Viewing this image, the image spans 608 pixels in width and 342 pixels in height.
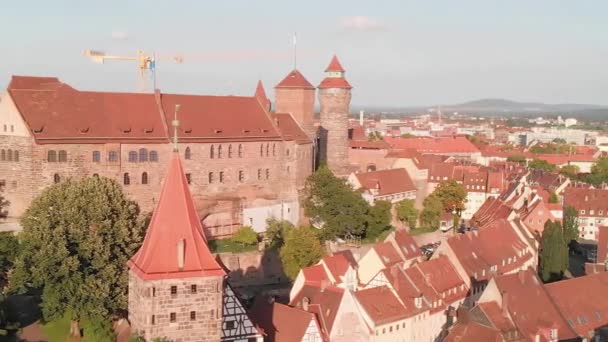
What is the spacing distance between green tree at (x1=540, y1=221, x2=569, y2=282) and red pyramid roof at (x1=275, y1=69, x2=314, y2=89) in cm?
2578

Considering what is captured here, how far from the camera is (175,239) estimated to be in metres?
33.2

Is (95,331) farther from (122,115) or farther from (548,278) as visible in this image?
(548,278)

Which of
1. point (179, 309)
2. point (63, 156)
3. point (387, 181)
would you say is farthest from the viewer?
point (387, 181)

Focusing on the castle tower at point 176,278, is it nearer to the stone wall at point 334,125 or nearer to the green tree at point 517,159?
the stone wall at point 334,125

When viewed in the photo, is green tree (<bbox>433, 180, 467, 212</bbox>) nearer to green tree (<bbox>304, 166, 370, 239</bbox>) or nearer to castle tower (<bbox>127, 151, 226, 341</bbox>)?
green tree (<bbox>304, 166, 370, 239</bbox>)

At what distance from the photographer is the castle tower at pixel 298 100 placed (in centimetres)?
7631

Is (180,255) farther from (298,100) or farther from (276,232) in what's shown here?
(298,100)

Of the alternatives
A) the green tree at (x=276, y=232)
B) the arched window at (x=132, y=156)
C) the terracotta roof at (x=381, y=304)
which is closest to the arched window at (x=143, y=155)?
the arched window at (x=132, y=156)

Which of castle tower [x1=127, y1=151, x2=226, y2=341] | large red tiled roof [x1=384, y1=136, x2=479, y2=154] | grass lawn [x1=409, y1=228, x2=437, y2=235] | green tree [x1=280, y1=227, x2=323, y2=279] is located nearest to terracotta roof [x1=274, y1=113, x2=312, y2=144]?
green tree [x1=280, y1=227, x2=323, y2=279]

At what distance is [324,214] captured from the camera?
7094 centimetres

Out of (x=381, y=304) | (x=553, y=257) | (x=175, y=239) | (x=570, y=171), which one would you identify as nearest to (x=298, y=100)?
(x=553, y=257)

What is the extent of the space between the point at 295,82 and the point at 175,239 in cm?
4541

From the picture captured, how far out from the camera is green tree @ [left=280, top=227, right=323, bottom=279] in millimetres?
61625

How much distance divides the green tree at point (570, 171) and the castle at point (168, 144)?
237 feet
